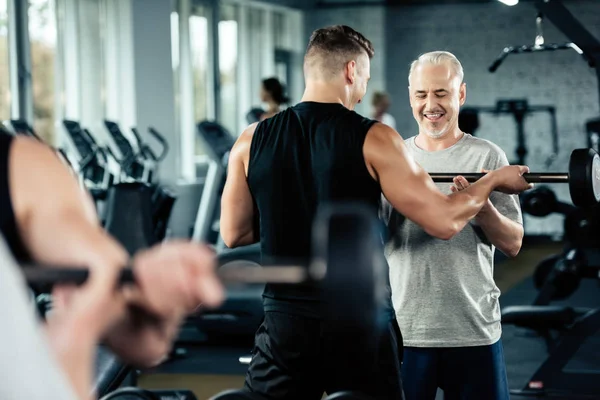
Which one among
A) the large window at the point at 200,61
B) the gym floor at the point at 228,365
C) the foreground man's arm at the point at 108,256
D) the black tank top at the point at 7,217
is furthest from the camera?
the large window at the point at 200,61

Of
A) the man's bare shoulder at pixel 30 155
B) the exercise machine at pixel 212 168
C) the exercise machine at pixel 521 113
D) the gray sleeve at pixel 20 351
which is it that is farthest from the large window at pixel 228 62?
the gray sleeve at pixel 20 351

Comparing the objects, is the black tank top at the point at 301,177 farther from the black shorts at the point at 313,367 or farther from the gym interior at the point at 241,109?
the gym interior at the point at 241,109

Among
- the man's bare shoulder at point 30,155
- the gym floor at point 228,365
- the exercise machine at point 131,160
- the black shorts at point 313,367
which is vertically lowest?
the gym floor at point 228,365

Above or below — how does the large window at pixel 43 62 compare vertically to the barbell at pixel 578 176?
above

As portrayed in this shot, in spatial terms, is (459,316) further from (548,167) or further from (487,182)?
(548,167)

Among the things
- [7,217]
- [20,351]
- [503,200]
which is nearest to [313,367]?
[503,200]

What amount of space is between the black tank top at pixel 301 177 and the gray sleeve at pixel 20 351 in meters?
1.39

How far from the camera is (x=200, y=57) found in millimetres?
10195

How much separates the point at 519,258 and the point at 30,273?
887 centimetres

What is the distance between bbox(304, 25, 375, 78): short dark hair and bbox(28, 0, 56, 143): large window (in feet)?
19.7

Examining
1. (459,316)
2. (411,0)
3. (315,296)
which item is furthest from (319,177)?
(411,0)

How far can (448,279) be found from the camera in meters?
2.36

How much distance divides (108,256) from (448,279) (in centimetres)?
161

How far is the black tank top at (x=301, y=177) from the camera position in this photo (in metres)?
2.09
